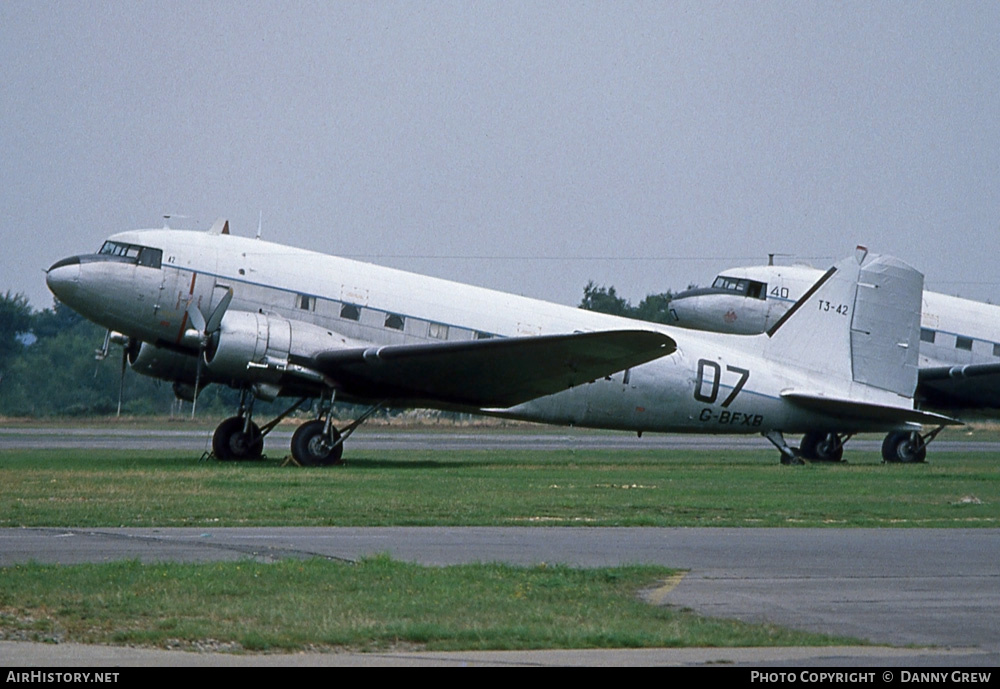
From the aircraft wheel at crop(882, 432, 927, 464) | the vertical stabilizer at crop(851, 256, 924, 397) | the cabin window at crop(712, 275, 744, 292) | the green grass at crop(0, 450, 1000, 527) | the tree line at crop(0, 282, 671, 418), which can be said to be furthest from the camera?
the tree line at crop(0, 282, 671, 418)

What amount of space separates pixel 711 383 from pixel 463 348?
21.3 ft

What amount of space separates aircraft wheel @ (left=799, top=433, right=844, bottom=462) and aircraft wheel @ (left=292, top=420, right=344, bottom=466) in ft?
38.3

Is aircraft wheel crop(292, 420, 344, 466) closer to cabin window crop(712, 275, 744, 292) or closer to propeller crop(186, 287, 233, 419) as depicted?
propeller crop(186, 287, 233, 419)

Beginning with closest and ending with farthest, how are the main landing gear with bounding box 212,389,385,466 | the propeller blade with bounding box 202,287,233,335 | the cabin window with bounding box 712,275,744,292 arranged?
the propeller blade with bounding box 202,287,233,335 < the main landing gear with bounding box 212,389,385,466 < the cabin window with bounding box 712,275,744,292

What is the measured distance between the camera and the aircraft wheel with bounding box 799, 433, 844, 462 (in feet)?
99.9

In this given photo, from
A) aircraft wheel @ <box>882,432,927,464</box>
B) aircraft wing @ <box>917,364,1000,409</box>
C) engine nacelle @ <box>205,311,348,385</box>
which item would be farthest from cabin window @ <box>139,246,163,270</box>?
aircraft wing @ <box>917,364,1000,409</box>

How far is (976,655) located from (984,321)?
95.6ft

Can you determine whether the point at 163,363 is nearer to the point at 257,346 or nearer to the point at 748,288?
the point at 257,346

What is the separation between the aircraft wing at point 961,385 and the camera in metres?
32.5

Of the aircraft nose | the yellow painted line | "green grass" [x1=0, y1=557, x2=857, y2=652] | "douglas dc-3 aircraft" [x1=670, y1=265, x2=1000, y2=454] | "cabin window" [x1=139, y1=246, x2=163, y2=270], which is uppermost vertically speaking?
"douglas dc-3 aircraft" [x1=670, y1=265, x2=1000, y2=454]

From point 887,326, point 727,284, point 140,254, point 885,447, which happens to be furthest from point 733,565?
point 727,284

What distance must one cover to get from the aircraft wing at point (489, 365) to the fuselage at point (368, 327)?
0.42 meters

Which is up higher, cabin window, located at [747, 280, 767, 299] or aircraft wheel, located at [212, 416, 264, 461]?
cabin window, located at [747, 280, 767, 299]

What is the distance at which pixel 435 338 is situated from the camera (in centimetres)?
2677
